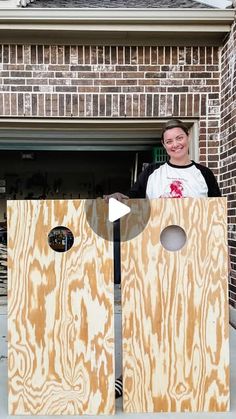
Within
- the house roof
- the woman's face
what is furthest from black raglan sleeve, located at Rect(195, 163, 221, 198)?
the house roof

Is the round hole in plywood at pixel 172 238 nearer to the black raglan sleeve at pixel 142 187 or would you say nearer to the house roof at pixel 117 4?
the black raglan sleeve at pixel 142 187

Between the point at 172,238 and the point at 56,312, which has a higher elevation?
the point at 172,238

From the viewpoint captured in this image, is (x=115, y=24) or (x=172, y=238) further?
(x=115, y=24)

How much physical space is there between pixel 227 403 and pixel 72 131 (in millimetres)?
3451

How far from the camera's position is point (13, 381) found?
102 inches

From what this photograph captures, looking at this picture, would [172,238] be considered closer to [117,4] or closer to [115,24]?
[115,24]

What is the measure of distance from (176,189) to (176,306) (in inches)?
25.6

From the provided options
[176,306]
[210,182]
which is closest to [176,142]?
[210,182]

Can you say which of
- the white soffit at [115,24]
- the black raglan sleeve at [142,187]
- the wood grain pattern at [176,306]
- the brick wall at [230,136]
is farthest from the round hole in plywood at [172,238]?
the white soffit at [115,24]

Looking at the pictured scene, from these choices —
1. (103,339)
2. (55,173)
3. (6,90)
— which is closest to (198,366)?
(103,339)

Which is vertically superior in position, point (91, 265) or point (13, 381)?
point (91, 265)

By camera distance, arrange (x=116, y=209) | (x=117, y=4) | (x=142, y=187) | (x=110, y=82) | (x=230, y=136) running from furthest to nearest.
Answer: (x=117, y=4) → (x=110, y=82) → (x=230, y=136) → (x=142, y=187) → (x=116, y=209)

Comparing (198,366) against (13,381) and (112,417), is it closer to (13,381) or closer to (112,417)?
(112,417)

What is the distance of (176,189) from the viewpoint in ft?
9.18
